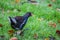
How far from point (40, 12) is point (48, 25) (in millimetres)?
651

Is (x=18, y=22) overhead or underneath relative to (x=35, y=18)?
overhead

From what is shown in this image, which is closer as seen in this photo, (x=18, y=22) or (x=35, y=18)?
(x=18, y=22)

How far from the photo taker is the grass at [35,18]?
4.33 meters

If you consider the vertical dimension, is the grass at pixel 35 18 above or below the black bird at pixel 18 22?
below

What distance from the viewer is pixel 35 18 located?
4.92 metres

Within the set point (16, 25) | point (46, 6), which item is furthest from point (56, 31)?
point (46, 6)

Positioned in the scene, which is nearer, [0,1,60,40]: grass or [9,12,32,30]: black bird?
[9,12,32,30]: black bird

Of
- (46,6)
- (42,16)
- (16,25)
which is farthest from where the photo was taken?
(46,6)

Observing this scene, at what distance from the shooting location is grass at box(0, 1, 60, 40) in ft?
14.2

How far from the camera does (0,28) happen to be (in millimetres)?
4398

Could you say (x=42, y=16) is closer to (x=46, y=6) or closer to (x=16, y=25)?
(x=46, y=6)

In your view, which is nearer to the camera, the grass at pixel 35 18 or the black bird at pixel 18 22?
the black bird at pixel 18 22

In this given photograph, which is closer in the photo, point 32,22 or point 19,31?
point 19,31

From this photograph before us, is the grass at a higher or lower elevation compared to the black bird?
lower
